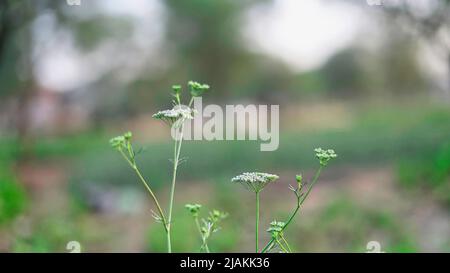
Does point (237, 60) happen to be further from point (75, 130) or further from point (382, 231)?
point (382, 231)

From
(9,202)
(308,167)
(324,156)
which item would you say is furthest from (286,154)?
(324,156)

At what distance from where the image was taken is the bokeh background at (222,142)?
5277 mm

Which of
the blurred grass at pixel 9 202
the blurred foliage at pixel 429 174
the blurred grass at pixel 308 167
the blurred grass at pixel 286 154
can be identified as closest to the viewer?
the blurred grass at pixel 308 167

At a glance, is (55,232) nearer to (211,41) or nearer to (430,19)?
(430,19)

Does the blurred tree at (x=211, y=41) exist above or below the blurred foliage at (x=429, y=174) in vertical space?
above

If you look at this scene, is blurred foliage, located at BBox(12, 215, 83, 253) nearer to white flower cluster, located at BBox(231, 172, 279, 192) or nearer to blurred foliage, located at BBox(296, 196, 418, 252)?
blurred foliage, located at BBox(296, 196, 418, 252)

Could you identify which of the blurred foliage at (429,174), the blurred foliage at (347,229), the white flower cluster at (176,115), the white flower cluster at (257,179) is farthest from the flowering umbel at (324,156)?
the blurred foliage at (429,174)

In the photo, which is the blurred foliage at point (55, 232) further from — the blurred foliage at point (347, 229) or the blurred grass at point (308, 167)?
the blurred foliage at point (347, 229)

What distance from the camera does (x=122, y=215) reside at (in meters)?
6.71

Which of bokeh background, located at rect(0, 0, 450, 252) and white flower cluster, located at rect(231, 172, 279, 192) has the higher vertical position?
bokeh background, located at rect(0, 0, 450, 252)

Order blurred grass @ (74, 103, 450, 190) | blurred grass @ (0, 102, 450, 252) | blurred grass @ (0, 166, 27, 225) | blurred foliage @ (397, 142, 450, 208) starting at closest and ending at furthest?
blurred grass @ (0, 102, 450, 252), blurred foliage @ (397, 142, 450, 208), blurred grass @ (0, 166, 27, 225), blurred grass @ (74, 103, 450, 190)

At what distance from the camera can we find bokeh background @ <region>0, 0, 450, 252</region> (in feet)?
17.3

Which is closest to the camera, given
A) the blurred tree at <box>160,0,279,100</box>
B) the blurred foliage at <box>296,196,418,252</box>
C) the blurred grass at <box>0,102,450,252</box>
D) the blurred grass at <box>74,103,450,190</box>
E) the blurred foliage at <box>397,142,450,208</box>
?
the blurred foliage at <box>296,196,418,252</box>

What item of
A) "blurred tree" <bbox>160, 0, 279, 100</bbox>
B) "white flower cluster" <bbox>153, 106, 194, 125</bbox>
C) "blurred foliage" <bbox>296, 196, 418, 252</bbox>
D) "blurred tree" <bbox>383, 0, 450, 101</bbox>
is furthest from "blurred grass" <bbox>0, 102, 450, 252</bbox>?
Answer: "blurred tree" <bbox>160, 0, 279, 100</bbox>
